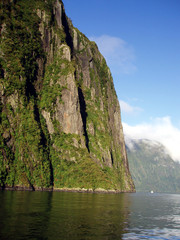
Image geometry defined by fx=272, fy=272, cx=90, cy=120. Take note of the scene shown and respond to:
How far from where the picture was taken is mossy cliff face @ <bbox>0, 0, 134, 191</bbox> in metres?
112

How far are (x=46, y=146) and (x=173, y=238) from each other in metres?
113

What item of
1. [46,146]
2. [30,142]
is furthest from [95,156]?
[30,142]

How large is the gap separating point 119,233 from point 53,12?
561 ft

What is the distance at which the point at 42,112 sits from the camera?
474 ft

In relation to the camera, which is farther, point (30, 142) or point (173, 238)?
point (30, 142)

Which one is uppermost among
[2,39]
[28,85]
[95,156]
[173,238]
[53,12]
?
[53,12]

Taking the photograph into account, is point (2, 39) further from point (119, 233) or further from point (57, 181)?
point (119, 233)

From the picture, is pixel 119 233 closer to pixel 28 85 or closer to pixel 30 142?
pixel 30 142

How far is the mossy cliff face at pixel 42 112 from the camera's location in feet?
366

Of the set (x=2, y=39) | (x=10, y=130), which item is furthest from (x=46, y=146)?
(x=2, y=39)

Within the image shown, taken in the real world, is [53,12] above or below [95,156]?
above

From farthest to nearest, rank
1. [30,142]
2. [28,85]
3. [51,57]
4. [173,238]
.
Result: [51,57], [28,85], [30,142], [173,238]

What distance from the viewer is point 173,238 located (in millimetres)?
23906

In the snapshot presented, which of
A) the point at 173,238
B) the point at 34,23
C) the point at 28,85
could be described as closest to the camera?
the point at 173,238
